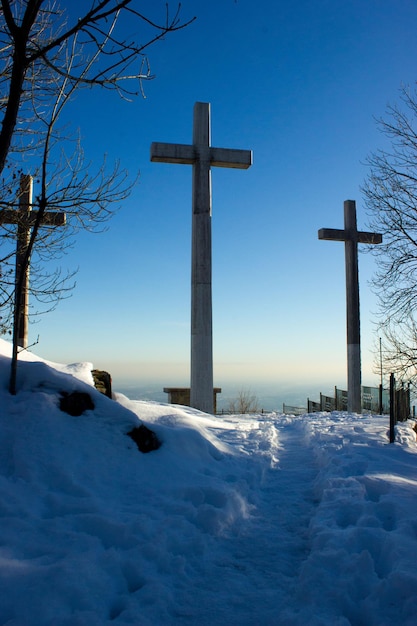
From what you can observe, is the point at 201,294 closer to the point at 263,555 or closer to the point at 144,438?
the point at 144,438

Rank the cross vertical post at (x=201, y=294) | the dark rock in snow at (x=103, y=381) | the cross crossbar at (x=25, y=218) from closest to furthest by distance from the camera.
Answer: the dark rock in snow at (x=103, y=381) → the cross crossbar at (x=25, y=218) → the cross vertical post at (x=201, y=294)

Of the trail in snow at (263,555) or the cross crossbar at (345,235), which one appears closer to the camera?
the trail in snow at (263,555)

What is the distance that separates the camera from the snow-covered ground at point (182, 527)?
8.80 ft

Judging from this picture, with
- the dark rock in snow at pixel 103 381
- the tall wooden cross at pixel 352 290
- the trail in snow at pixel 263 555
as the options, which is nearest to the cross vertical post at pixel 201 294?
the dark rock in snow at pixel 103 381

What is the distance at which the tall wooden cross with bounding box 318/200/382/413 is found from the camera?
13.4 metres

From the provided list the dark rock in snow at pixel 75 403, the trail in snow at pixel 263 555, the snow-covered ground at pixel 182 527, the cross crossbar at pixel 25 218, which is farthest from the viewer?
the cross crossbar at pixel 25 218

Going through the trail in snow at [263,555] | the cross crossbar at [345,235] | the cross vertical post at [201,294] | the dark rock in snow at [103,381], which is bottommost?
the trail in snow at [263,555]

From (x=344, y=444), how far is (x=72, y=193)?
5.00m

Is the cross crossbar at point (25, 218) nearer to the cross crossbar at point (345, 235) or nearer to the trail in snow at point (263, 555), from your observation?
the trail in snow at point (263, 555)

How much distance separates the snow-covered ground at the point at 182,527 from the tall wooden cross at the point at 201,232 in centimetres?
439

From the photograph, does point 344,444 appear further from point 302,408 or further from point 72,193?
point 302,408

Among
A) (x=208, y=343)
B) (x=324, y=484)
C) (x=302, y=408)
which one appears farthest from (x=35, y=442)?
(x=302, y=408)

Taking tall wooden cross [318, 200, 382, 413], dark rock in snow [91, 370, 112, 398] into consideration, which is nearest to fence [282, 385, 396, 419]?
tall wooden cross [318, 200, 382, 413]

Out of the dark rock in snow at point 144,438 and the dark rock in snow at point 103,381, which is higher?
the dark rock in snow at point 103,381
